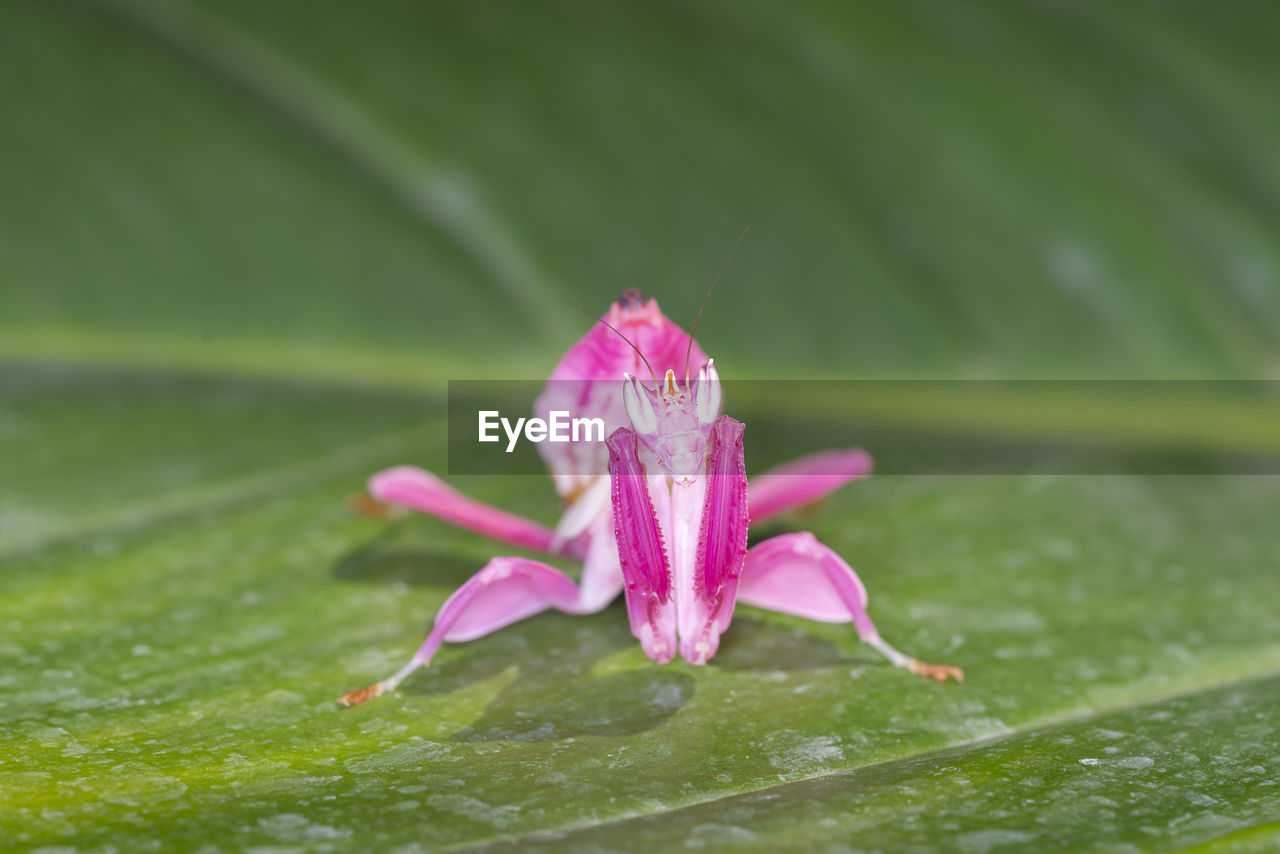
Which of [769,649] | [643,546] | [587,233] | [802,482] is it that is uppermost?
[587,233]

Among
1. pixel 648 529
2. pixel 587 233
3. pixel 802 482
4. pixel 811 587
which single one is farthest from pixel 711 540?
pixel 587 233

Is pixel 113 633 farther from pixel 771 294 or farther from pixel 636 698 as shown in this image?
pixel 771 294

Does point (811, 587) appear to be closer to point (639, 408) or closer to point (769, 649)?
point (769, 649)

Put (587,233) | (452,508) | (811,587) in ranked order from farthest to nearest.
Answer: (587,233) < (452,508) < (811,587)

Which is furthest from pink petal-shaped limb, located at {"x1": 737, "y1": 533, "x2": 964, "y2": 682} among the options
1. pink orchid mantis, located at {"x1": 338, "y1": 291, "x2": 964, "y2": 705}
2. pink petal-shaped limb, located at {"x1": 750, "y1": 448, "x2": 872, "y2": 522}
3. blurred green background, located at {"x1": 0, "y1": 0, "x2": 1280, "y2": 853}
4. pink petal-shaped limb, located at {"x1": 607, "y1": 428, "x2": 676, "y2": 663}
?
blurred green background, located at {"x1": 0, "y1": 0, "x2": 1280, "y2": 853}

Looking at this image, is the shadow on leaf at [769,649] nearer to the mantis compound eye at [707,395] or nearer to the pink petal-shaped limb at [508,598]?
the pink petal-shaped limb at [508,598]

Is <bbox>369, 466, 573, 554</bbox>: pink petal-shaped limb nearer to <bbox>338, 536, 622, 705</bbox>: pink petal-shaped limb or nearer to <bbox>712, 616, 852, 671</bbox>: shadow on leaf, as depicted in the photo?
<bbox>338, 536, 622, 705</bbox>: pink petal-shaped limb

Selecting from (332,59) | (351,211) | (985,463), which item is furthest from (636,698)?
(332,59)
